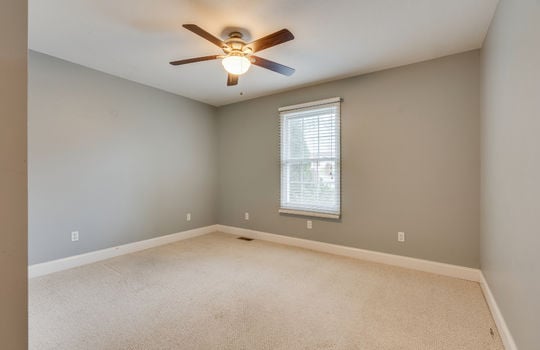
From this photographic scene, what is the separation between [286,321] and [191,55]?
9.52ft

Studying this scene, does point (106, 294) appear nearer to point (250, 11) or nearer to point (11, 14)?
point (11, 14)

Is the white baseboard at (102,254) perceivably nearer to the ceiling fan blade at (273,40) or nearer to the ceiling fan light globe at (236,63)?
the ceiling fan light globe at (236,63)

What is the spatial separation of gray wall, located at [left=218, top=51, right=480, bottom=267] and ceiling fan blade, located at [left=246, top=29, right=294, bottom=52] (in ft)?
5.78

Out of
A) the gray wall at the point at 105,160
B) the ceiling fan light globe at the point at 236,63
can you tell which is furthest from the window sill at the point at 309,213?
the ceiling fan light globe at the point at 236,63

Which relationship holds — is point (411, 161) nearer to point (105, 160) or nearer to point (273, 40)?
point (273, 40)

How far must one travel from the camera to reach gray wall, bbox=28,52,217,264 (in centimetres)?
290

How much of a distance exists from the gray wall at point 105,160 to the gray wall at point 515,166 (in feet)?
13.5

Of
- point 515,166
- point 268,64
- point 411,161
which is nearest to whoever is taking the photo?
point 515,166

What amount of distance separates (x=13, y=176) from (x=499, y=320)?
2899 millimetres

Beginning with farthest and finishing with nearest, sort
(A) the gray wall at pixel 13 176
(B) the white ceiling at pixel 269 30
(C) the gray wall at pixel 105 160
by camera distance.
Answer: (C) the gray wall at pixel 105 160 → (B) the white ceiling at pixel 269 30 → (A) the gray wall at pixel 13 176

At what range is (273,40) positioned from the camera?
A: 2.11 m

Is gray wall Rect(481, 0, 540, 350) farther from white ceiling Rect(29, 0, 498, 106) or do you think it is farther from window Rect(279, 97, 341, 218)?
window Rect(279, 97, 341, 218)

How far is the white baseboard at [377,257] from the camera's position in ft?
9.09

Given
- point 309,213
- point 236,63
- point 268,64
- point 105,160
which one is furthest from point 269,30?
point 105,160
